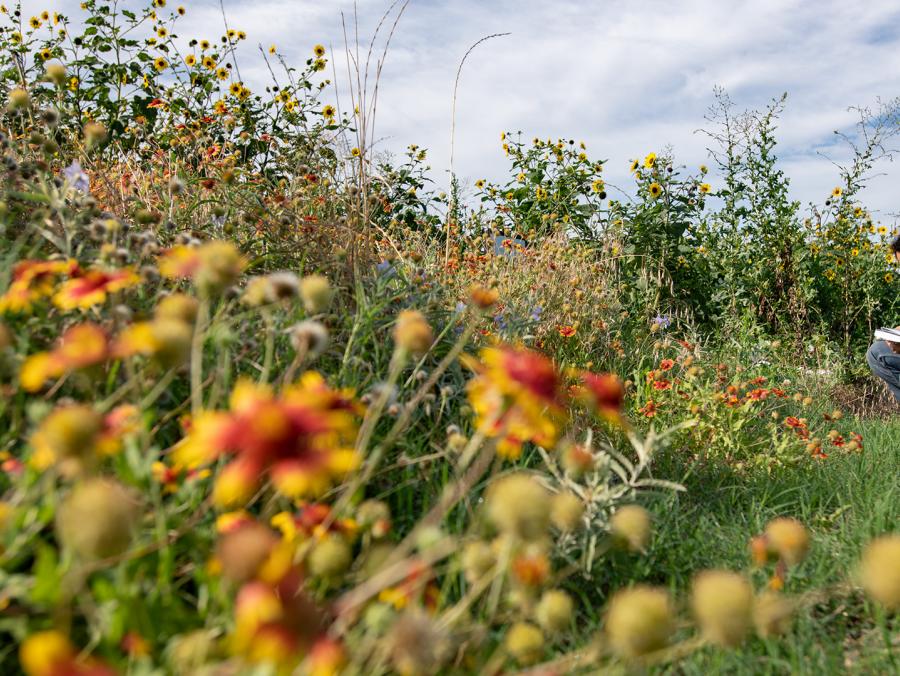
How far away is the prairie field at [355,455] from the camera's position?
859 mm

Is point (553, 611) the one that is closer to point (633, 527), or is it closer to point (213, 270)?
point (633, 527)

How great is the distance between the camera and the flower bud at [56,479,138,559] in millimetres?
748

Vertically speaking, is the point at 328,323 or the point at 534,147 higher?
the point at 534,147

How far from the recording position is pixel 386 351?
7.44 ft

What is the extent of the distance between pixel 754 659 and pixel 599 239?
14.3 feet

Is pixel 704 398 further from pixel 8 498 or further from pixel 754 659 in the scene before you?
pixel 8 498

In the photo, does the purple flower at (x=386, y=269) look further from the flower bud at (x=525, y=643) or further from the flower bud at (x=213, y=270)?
the flower bud at (x=525, y=643)

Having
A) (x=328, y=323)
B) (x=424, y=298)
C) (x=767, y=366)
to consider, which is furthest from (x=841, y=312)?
(x=328, y=323)

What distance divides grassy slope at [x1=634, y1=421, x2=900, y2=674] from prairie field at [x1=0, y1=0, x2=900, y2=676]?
0.01m

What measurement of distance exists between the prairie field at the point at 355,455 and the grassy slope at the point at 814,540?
0.01 metres

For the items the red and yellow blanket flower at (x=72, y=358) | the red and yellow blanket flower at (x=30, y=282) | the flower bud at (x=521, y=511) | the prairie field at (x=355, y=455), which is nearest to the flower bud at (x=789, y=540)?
the prairie field at (x=355, y=455)

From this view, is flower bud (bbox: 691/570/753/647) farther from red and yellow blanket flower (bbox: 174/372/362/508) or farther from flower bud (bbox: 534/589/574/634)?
red and yellow blanket flower (bbox: 174/372/362/508)

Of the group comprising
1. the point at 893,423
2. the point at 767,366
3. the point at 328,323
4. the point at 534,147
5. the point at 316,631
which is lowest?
the point at 893,423

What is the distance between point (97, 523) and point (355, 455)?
0.29 m
